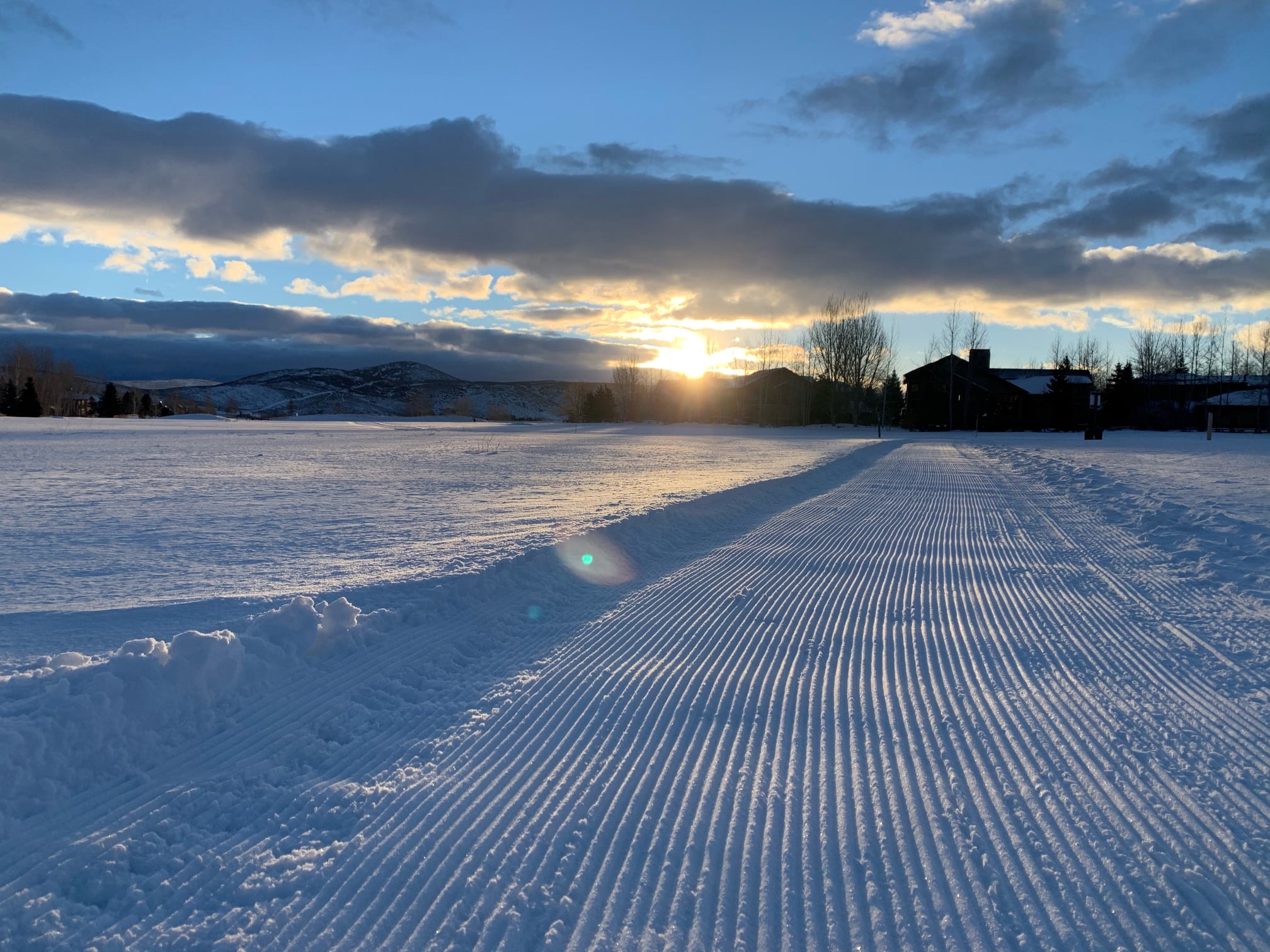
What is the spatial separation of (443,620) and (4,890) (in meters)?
4.05

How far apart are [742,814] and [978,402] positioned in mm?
82850

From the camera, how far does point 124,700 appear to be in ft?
14.8

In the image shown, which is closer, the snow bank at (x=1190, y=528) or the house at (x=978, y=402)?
the snow bank at (x=1190, y=528)

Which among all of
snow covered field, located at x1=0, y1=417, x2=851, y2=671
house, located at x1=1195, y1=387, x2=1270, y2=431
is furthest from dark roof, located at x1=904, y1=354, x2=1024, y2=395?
snow covered field, located at x1=0, y1=417, x2=851, y2=671

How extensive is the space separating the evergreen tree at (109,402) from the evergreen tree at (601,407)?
63.1 m

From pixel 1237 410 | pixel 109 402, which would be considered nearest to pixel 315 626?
pixel 1237 410

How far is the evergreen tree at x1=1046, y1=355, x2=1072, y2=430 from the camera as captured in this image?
252 ft

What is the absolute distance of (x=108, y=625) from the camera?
6254mm

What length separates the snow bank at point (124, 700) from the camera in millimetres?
3889

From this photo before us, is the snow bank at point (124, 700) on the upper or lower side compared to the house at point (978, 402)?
lower

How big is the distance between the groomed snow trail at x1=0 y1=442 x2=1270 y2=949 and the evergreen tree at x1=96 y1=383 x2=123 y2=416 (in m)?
119

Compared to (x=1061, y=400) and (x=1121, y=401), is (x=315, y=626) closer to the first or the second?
(x=1061, y=400)

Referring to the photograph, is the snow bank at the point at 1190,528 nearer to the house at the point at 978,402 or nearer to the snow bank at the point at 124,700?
the snow bank at the point at 124,700

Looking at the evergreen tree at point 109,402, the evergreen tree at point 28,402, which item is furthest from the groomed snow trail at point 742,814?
the evergreen tree at point 109,402
